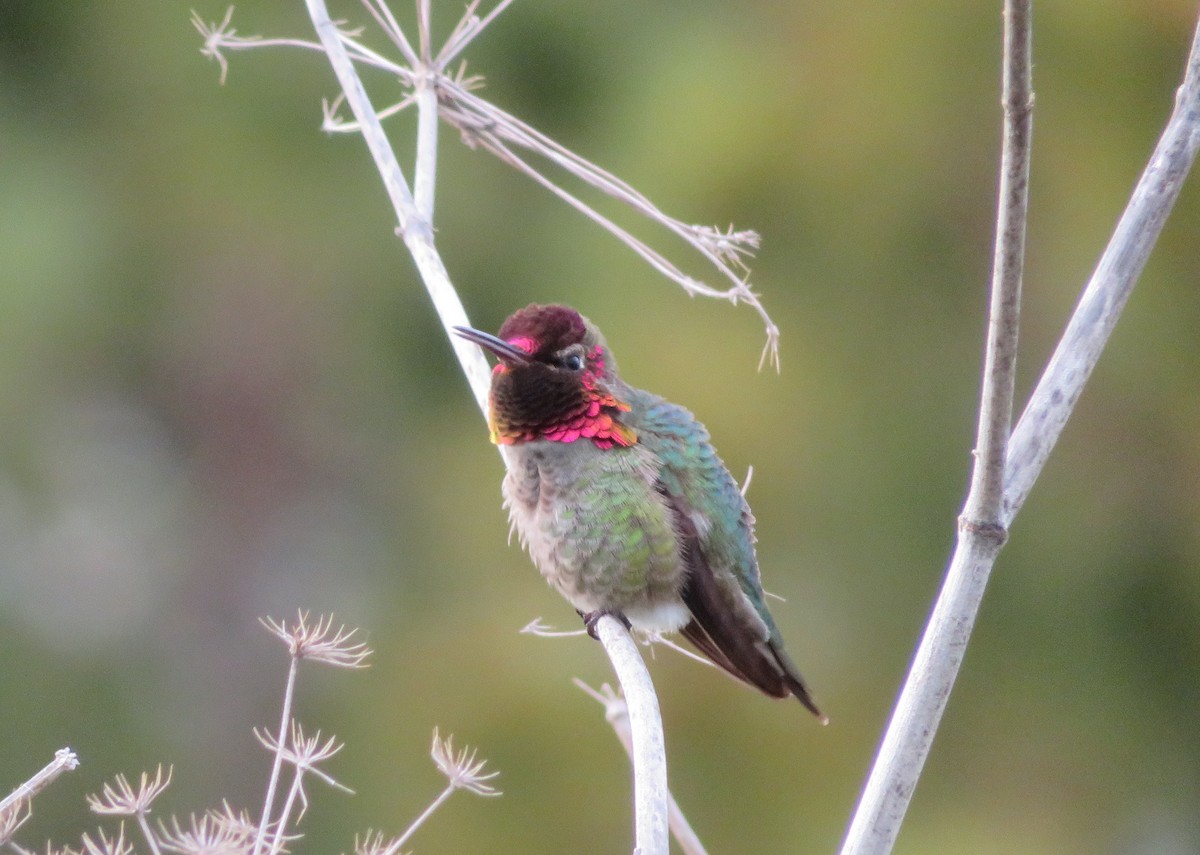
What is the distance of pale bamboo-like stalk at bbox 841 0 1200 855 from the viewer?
1.91m

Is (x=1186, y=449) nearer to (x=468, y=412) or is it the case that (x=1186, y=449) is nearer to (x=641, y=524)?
(x=468, y=412)

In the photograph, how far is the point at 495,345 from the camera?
2.96 m

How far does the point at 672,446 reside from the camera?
3357 mm

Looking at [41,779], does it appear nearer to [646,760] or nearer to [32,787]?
[32,787]

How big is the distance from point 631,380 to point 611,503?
3812 mm

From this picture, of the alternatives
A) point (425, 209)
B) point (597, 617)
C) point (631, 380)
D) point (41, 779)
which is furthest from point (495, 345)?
point (631, 380)

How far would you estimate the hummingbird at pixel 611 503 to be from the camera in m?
3.18

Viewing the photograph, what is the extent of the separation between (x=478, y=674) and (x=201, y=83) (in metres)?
4.22

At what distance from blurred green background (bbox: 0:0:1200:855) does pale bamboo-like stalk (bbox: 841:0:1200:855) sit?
495cm

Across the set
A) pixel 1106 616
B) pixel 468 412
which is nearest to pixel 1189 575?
pixel 1106 616

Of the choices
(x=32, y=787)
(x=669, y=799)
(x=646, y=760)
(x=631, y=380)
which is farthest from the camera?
(x=631, y=380)

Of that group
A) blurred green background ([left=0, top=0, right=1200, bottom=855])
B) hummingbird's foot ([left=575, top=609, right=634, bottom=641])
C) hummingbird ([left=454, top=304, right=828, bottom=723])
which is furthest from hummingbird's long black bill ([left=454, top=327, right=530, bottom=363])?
blurred green background ([left=0, top=0, right=1200, bottom=855])

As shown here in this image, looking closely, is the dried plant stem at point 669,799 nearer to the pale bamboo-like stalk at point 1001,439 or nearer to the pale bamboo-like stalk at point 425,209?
the pale bamboo-like stalk at point 425,209

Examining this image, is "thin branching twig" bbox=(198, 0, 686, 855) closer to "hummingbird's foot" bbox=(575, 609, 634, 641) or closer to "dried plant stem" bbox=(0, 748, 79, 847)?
"hummingbird's foot" bbox=(575, 609, 634, 641)
